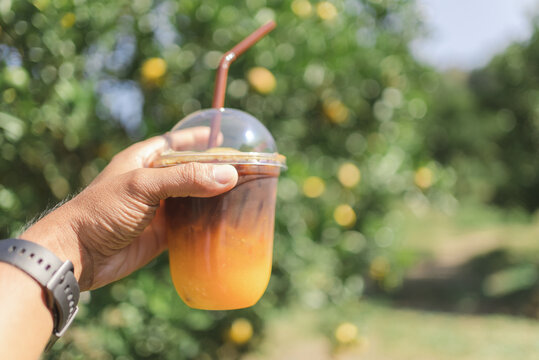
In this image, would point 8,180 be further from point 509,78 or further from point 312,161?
point 509,78

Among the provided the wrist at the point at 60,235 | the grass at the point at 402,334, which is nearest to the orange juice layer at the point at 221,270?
the wrist at the point at 60,235

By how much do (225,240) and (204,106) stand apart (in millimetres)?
1409

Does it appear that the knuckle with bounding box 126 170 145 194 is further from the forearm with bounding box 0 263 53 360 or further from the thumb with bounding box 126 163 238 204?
the forearm with bounding box 0 263 53 360

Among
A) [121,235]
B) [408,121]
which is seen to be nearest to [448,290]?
[408,121]

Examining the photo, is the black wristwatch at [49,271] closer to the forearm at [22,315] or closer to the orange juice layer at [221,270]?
the forearm at [22,315]

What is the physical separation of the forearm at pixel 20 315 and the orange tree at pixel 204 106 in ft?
3.87

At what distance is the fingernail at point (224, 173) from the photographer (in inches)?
49.5

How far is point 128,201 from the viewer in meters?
1.32

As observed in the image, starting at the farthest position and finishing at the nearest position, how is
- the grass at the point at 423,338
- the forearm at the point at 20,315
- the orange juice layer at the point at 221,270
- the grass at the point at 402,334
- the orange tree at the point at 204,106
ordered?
the grass at the point at 423,338
the grass at the point at 402,334
the orange tree at the point at 204,106
the orange juice layer at the point at 221,270
the forearm at the point at 20,315

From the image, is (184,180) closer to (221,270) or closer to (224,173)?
(224,173)

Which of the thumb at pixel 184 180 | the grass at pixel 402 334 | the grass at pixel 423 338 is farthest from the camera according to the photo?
the grass at pixel 423 338

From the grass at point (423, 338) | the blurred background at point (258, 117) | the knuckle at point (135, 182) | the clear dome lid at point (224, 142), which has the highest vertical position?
the clear dome lid at point (224, 142)

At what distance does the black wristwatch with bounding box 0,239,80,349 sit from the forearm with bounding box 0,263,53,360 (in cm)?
1

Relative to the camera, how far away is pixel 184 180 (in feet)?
4.11
